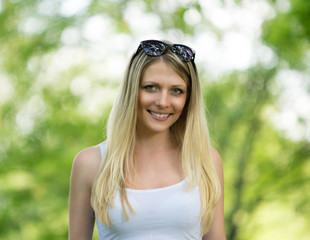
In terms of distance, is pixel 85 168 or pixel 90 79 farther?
pixel 90 79

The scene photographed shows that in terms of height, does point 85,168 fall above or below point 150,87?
below

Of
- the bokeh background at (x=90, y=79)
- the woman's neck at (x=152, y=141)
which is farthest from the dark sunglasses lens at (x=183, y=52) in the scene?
the bokeh background at (x=90, y=79)

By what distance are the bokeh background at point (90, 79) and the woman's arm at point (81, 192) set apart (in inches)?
254

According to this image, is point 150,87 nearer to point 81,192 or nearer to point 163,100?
point 163,100

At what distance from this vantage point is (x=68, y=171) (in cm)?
900

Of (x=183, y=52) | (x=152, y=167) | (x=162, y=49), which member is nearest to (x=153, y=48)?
(x=162, y=49)

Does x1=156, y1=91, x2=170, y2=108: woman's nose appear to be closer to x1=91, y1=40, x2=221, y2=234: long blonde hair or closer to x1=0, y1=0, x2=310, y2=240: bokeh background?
x1=91, y1=40, x2=221, y2=234: long blonde hair

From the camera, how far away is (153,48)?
2334 millimetres

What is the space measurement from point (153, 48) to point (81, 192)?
0.81 metres

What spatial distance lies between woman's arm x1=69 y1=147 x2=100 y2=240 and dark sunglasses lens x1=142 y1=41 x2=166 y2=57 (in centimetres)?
59

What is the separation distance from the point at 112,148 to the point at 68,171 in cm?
686

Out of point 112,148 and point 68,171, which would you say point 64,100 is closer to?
point 68,171

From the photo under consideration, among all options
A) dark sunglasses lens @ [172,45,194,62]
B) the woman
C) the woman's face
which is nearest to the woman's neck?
the woman

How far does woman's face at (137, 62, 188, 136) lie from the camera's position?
2250mm
